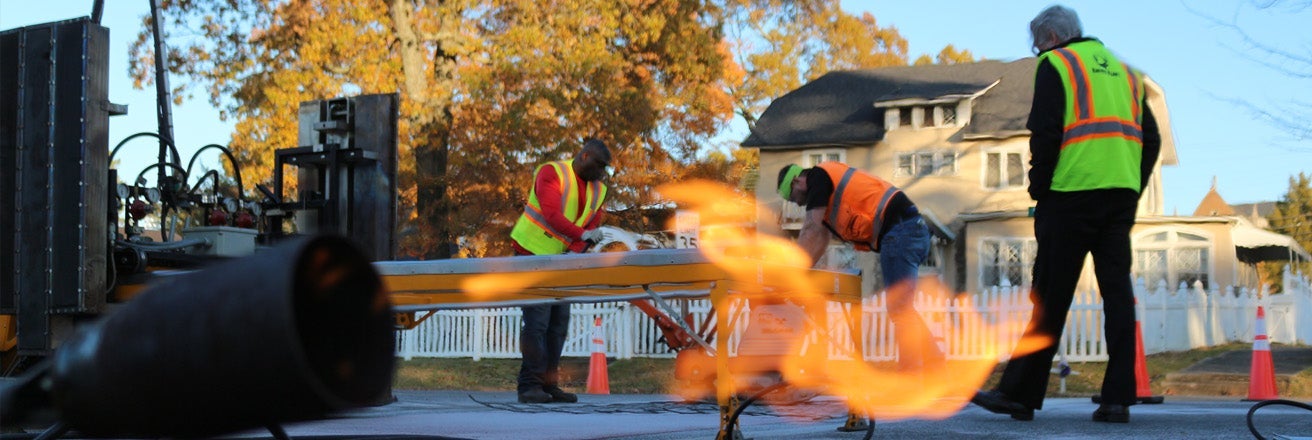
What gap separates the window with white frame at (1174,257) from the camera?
1407 inches

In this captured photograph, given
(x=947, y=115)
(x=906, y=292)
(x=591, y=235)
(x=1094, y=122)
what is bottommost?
(x=906, y=292)

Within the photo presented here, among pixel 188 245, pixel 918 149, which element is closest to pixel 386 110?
pixel 188 245

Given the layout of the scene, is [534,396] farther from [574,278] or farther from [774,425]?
[574,278]

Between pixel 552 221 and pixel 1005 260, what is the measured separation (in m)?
30.2

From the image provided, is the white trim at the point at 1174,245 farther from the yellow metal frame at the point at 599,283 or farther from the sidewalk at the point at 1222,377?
the yellow metal frame at the point at 599,283

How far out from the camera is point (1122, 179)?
5852mm

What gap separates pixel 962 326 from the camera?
20188mm

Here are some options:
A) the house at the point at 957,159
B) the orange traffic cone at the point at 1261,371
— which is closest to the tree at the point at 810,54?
the house at the point at 957,159

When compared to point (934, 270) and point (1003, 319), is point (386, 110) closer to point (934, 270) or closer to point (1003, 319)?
point (1003, 319)

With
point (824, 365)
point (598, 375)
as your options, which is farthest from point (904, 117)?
point (824, 365)

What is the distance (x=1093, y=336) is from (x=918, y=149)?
67.2 ft

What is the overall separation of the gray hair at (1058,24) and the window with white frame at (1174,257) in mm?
31519

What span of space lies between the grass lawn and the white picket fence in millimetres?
685

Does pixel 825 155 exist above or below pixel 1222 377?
above
